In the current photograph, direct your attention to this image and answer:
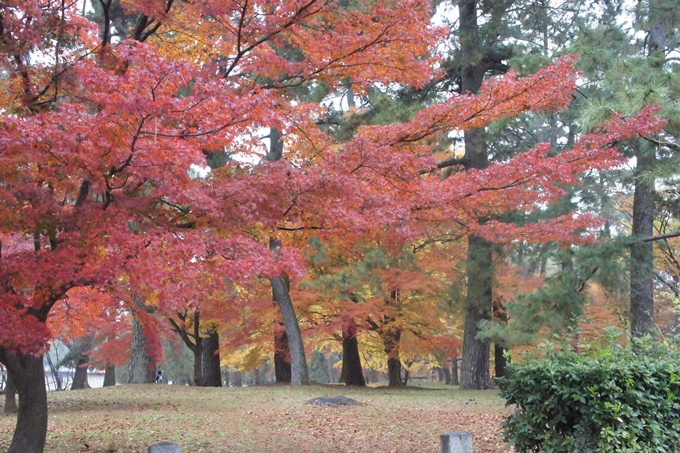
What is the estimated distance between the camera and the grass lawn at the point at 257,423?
8125 mm

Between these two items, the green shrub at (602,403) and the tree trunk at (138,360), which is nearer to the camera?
the green shrub at (602,403)

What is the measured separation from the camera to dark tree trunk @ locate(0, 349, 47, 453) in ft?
22.8

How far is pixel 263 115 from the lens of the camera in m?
6.37

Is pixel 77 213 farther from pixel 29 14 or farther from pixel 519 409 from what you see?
pixel 519 409

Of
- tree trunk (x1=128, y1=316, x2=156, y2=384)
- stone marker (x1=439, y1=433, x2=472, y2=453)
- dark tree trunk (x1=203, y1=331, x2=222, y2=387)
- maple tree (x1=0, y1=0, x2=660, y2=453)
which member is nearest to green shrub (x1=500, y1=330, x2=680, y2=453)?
stone marker (x1=439, y1=433, x2=472, y2=453)

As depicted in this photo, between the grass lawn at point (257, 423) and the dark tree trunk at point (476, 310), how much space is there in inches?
111

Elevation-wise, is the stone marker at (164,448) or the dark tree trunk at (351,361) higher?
the stone marker at (164,448)

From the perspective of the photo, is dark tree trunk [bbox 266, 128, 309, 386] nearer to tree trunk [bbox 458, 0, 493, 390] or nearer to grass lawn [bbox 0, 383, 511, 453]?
grass lawn [bbox 0, 383, 511, 453]

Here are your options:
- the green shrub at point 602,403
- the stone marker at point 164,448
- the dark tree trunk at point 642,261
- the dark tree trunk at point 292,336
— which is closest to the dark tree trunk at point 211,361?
the dark tree trunk at point 292,336

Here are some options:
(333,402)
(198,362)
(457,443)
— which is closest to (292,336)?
(333,402)

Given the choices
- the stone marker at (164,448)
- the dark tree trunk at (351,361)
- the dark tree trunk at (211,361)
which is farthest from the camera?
the dark tree trunk at (211,361)

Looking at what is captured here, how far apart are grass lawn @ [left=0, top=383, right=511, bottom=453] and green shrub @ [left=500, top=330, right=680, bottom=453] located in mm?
2522

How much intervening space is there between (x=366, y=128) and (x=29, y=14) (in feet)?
15.7

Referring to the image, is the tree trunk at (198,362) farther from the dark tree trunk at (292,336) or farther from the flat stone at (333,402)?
the flat stone at (333,402)
